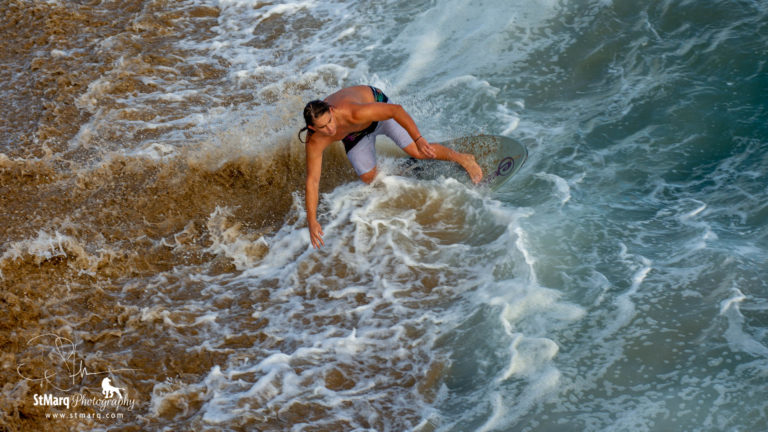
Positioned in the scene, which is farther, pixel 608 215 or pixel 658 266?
pixel 608 215

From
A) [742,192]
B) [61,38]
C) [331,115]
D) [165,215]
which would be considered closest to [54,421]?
[165,215]

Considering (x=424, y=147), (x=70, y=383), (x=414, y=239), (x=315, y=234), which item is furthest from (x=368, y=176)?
(x=70, y=383)

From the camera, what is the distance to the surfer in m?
5.27

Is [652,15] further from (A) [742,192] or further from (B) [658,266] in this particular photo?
(B) [658,266]

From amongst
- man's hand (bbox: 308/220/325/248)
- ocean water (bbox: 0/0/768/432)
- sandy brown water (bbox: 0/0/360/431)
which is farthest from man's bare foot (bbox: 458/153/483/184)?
man's hand (bbox: 308/220/325/248)

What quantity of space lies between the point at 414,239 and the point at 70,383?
2.94 meters

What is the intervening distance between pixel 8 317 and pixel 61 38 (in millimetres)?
6338

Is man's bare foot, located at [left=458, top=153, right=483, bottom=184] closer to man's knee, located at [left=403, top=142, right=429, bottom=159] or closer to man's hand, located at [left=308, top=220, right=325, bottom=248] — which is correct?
man's knee, located at [left=403, top=142, right=429, bottom=159]

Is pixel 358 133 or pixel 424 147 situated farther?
pixel 358 133

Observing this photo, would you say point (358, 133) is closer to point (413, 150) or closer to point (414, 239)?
point (413, 150)

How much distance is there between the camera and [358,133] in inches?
237

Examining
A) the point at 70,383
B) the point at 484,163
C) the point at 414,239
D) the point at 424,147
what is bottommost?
the point at 70,383

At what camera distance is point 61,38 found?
10.0m

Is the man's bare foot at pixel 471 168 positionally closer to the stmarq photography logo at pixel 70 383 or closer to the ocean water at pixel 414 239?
the ocean water at pixel 414 239
